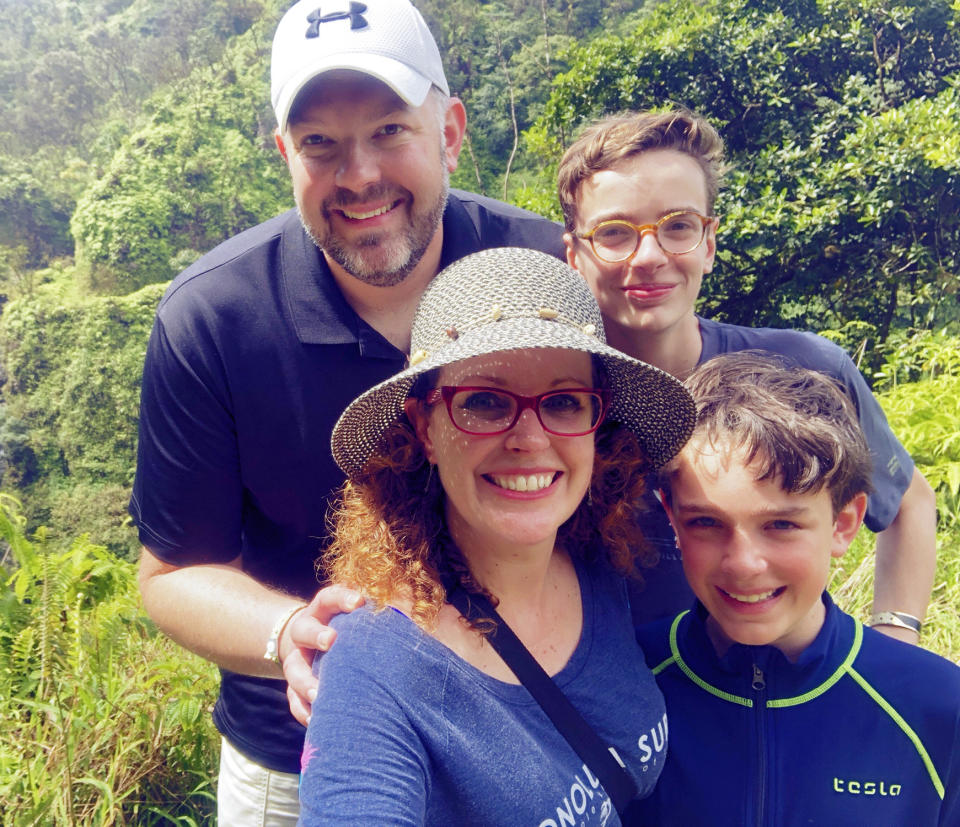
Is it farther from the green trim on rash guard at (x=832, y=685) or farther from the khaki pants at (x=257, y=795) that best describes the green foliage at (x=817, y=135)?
the khaki pants at (x=257, y=795)

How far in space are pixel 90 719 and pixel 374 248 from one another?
2052mm

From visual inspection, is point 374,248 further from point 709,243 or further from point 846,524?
point 846,524

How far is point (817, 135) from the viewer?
802cm

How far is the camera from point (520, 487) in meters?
1.38

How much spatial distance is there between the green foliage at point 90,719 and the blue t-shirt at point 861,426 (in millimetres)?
1823

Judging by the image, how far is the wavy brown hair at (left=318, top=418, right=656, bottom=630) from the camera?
1377 mm

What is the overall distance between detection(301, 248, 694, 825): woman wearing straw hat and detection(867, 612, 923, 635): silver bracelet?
34.6 inches

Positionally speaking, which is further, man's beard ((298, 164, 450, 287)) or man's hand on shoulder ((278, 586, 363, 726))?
man's beard ((298, 164, 450, 287))

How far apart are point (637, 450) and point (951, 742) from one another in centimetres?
83

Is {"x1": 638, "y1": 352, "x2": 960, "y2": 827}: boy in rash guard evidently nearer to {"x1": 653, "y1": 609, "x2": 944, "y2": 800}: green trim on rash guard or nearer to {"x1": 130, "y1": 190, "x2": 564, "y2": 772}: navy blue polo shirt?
{"x1": 653, "y1": 609, "x2": 944, "y2": 800}: green trim on rash guard

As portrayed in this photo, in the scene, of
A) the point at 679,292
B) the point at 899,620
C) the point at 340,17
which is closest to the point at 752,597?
the point at 899,620

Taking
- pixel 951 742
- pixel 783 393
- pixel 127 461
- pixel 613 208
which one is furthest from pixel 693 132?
pixel 127 461

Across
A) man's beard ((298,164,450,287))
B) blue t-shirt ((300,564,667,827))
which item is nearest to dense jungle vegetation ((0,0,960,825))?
blue t-shirt ((300,564,667,827))

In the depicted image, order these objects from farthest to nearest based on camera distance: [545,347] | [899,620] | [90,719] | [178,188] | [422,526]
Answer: [178,188], [90,719], [899,620], [422,526], [545,347]
